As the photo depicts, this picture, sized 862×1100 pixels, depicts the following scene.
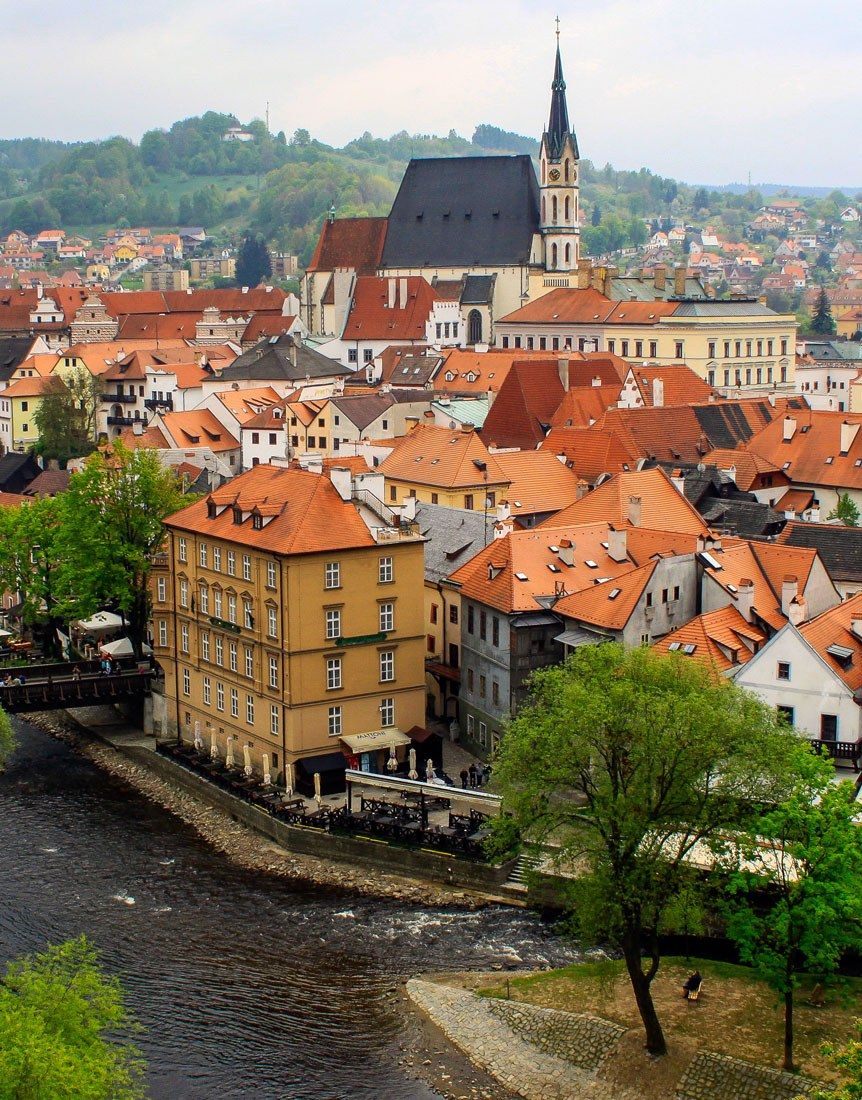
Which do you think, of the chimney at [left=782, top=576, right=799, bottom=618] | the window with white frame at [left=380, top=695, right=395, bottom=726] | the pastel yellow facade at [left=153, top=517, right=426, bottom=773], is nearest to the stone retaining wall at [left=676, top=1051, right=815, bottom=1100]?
the chimney at [left=782, top=576, right=799, bottom=618]

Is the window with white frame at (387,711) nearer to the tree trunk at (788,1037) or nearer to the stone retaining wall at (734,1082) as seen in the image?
the stone retaining wall at (734,1082)

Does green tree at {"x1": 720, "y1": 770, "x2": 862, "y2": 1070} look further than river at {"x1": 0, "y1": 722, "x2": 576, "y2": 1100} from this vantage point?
No

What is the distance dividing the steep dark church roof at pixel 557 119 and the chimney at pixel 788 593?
4239 inches

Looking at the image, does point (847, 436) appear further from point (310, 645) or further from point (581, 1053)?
point (581, 1053)

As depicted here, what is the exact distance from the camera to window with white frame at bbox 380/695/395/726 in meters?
57.9

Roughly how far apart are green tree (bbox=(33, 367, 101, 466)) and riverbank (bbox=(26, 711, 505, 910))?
54238mm

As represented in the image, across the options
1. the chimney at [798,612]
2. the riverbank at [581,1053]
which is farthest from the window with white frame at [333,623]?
the riverbank at [581,1053]

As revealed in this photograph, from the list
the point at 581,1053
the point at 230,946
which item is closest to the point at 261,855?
the point at 230,946

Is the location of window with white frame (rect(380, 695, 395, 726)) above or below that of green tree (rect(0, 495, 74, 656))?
below

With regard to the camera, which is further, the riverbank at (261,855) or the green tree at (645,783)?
the riverbank at (261,855)

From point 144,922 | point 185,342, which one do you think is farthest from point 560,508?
point 185,342

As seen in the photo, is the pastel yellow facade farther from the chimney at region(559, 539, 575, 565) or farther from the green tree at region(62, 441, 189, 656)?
the green tree at region(62, 441, 189, 656)

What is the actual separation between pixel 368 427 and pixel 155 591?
34.4 meters

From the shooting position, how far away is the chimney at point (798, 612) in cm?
5450
